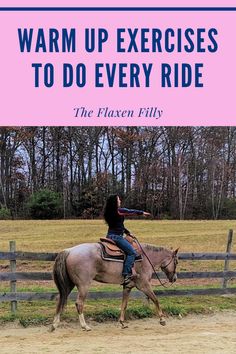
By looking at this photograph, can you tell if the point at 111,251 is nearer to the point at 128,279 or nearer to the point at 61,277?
the point at 128,279

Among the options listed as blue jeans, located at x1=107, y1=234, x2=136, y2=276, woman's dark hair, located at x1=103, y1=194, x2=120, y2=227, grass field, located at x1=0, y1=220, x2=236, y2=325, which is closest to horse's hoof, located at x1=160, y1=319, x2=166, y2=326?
grass field, located at x1=0, y1=220, x2=236, y2=325

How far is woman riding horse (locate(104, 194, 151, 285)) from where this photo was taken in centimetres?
955

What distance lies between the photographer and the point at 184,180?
45750 mm

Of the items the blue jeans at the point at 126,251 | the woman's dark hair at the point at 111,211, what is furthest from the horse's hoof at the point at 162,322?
the woman's dark hair at the point at 111,211

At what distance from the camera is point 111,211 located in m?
9.56

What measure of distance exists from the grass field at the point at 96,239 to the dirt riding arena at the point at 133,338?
586mm

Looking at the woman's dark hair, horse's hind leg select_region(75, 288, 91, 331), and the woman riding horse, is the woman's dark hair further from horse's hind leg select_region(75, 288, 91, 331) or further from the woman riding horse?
horse's hind leg select_region(75, 288, 91, 331)

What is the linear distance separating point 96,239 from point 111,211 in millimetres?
16581

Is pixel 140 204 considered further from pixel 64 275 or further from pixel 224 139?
pixel 64 275

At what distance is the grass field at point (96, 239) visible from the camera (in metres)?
10.6

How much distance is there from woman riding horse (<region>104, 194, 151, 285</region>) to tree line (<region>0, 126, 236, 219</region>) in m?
30.3

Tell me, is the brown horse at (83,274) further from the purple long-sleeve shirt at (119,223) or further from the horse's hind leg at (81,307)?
the purple long-sleeve shirt at (119,223)

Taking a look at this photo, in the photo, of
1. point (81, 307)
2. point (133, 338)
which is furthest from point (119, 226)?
point (133, 338)

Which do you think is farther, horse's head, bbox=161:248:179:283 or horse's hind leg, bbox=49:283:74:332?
horse's head, bbox=161:248:179:283
